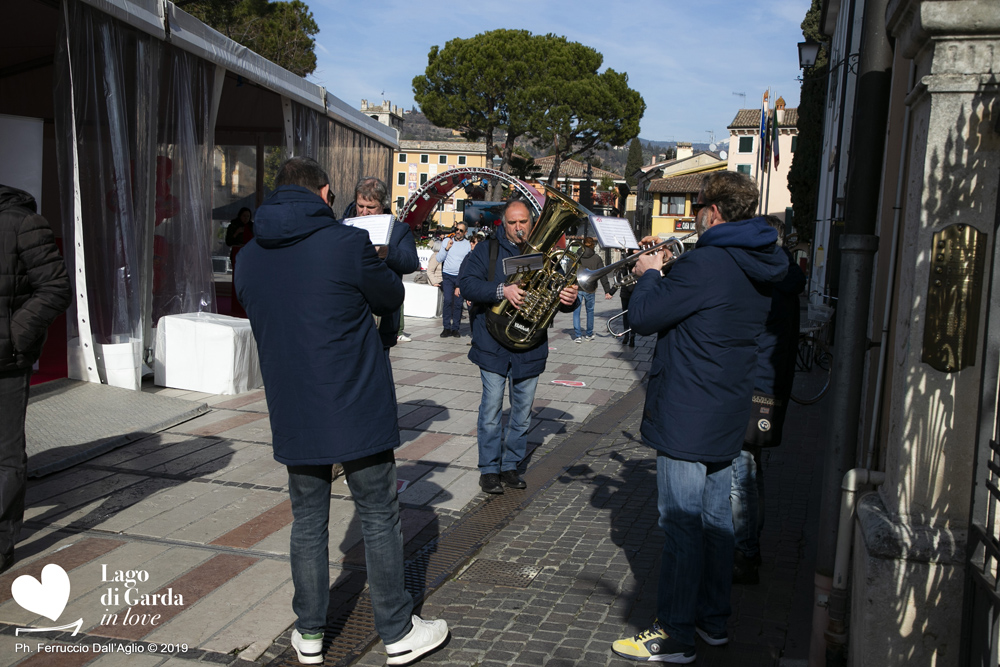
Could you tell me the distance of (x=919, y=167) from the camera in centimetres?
254

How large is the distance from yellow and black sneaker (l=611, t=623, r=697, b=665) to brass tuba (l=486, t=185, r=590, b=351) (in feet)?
6.65

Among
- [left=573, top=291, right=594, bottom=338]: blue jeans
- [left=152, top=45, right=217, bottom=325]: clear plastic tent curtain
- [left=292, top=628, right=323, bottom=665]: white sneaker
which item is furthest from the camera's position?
[left=573, top=291, right=594, bottom=338]: blue jeans

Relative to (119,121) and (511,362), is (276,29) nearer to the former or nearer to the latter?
(119,121)

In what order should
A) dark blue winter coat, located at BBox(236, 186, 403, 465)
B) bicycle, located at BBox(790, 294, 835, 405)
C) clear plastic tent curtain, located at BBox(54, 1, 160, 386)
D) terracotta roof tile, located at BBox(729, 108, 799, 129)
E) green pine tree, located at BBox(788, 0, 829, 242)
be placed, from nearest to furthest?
dark blue winter coat, located at BBox(236, 186, 403, 465)
clear plastic tent curtain, located at BBox(54, 1, 160, 386)
bicycle, located at BBox(790, 294, 835, 405)
green pine tree, located at BBox(788, 0, 829, 242)
terracotta roof tile, located at BBox(729, 108, 799, 129)

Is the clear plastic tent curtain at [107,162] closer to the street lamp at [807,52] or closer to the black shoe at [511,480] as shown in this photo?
the black shoe at [511,480]

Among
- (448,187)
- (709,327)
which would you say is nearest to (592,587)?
Result: (709,327)

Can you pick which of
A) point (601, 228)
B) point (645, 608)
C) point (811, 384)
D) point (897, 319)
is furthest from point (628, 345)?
point (897, 319)

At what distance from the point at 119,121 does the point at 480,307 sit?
402 centimetres

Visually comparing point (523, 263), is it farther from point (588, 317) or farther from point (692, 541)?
point (588, 317)

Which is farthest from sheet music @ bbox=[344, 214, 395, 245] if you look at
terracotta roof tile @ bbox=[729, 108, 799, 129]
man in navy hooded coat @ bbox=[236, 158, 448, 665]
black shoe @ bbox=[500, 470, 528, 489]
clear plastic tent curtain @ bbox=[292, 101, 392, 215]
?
terracotta roof tile @ bbox=[729, 108, 799, 129]

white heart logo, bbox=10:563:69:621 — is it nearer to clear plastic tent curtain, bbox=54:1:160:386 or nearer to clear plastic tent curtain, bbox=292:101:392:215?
clear plastic tent curtain, bbox=54:1:160:386

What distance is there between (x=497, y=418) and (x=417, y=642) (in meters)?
2.07

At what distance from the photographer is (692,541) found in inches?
122

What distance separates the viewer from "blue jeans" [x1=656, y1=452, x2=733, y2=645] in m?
3.07
